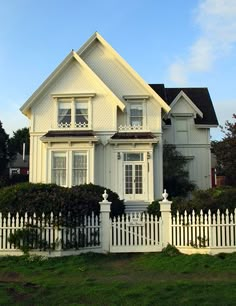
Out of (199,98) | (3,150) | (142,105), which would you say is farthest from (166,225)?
(3,150)

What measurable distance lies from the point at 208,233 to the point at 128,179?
33.2ft

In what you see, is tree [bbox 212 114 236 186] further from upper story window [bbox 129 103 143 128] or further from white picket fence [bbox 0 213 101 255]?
white picket fence [bbox 0 213 101 255]

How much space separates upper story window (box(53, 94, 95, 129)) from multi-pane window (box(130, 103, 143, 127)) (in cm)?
244

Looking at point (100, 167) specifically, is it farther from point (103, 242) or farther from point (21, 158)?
point (21, 158)

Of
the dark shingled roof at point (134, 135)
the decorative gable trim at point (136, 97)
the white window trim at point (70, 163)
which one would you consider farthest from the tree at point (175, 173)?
the white window trim at point (70, 163)

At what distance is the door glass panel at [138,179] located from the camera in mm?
23500

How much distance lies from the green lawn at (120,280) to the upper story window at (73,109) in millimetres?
11837

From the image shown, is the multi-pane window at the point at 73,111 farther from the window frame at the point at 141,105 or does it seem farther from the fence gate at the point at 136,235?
the fence gate at the point at 136,235

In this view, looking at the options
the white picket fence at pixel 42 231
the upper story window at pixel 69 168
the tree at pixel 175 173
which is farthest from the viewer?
the tree at pixel 175 173

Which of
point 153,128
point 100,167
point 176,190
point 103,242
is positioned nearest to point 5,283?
point 103,242

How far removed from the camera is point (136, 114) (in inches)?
995

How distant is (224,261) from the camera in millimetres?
12508

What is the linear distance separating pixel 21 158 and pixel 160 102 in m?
40.7

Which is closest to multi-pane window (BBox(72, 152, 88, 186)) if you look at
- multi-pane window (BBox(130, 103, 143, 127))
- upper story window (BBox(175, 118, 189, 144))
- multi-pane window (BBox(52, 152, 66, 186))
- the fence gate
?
multi-pane window (BBox(52, 152, 66, 186))
